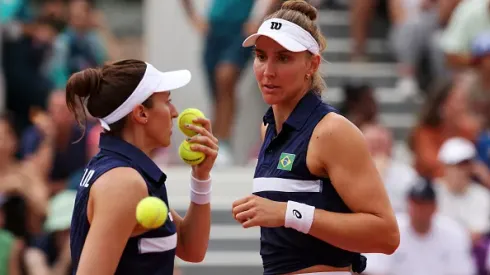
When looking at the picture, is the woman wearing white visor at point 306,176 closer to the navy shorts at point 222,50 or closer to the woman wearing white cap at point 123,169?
the woman wearing white cap at point 123,169

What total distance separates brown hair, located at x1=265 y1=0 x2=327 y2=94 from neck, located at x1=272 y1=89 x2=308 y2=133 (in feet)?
0.25

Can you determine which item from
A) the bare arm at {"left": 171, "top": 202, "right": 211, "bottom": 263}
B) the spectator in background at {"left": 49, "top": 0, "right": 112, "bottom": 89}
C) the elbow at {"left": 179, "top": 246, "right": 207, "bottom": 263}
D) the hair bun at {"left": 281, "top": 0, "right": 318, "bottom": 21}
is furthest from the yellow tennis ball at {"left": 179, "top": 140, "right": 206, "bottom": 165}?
the spectator in background at {"left": 49, "top": 0, "right": 112, "bottom": 89}

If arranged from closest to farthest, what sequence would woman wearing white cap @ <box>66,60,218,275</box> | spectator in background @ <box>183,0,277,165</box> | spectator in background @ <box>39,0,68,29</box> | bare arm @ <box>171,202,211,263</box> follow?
woman wearing white cap @ <box>66,60,218,275</box> < bare arm @ <box>171,202,211,263</box> < spectator in background @ <box>183,0,277,165</box> < spectator in background @ <box>39,0,68,29</box>

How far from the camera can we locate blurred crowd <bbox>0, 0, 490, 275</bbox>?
25.8 ft

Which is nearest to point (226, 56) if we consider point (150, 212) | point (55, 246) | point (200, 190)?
point (55, 246)

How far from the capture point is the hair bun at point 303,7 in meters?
4.24

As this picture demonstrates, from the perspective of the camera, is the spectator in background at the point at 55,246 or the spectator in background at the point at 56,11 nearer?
the spectator in background at the point at 55,246

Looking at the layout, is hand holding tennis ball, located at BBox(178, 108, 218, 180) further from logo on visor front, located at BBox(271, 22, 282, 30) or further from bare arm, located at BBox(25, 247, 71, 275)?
bare arm, located at BBox(25, 247, 71, 275)

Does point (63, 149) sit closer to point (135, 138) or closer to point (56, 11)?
point (56, 11)

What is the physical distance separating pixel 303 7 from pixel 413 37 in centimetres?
588

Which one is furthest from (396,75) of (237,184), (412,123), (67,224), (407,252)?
(67,224)

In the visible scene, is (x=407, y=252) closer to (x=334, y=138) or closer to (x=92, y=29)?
(x=334, y=138)

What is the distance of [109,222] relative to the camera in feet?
12.3

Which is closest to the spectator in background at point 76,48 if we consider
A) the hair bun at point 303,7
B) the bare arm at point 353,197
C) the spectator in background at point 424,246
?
the spectator in background at point 424,246
